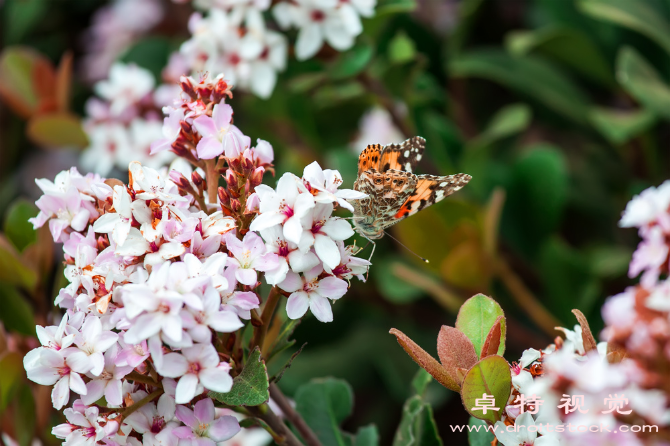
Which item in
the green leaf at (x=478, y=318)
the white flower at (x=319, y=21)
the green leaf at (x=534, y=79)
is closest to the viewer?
the green leaf at (x=478, y=318)

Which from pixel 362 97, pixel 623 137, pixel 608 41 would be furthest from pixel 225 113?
pixel 608 41

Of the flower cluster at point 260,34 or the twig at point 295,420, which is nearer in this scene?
the twig at point 295,420

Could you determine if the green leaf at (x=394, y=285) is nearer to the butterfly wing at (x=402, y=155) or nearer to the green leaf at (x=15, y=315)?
the butterfly wing at (x=402, y=155)

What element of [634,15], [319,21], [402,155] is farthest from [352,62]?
[634,15]

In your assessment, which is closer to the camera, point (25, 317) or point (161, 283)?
point (161, 283)

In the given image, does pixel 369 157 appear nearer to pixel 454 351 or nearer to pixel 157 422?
pixel 454 351

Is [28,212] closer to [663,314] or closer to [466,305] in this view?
[466,305]

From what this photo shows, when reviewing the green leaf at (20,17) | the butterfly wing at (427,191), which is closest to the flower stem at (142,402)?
the butterfly wing at (427,191)
